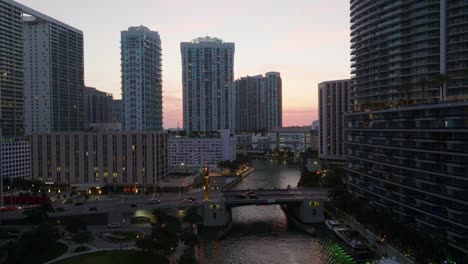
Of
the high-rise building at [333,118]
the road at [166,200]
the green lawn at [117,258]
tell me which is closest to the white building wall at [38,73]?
the road at [166,200]

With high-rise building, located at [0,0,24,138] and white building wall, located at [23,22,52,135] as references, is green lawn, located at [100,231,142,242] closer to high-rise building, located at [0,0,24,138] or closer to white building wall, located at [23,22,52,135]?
high-rise building, located at [0,0,24,138]

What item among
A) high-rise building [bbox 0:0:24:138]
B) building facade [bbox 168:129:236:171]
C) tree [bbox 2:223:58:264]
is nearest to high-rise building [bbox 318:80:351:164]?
building facade [bbox 168:129:236:171]

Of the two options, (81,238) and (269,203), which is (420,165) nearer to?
(269,203)

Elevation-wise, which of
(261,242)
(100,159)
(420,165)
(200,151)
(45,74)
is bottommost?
(261,242)

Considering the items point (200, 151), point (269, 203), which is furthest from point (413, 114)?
point (200, 151)

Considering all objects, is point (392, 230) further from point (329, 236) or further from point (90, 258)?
point (90, 258)

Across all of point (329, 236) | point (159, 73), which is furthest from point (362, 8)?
point (159, 73)
